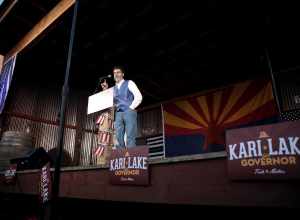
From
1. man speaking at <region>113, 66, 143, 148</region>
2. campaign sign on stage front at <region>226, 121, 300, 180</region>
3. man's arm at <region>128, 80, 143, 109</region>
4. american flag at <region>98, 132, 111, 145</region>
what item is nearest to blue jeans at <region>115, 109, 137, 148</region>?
man speaking at <region>113, 66, 143, 148</region>

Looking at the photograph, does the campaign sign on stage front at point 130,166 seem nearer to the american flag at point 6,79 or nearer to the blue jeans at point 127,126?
the blue jeans at point 127,126

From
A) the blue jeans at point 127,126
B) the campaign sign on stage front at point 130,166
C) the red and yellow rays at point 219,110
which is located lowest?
the campaign sign on stage front at point 130,166

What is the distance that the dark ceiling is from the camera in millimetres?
5332

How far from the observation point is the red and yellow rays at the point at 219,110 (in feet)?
20.8

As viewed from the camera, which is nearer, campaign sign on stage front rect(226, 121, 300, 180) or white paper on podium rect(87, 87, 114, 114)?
campaign sign on stage front rect(226, 121, 300, 180)

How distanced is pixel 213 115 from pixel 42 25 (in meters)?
5.18

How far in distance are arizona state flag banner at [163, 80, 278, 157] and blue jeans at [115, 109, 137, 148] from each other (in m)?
3.84

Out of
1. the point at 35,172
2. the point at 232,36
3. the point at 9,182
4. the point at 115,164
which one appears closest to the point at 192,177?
the point at 115,164

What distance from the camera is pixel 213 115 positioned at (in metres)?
7.40

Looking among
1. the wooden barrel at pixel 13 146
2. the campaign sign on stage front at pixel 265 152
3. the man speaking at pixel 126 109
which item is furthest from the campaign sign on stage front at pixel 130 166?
the wooden barrel at pixel 13 146

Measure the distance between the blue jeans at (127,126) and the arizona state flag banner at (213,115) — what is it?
384 centimetres

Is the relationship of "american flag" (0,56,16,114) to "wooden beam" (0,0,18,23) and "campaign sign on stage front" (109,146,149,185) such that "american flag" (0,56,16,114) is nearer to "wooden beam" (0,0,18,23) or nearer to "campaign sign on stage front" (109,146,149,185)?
"wooden beam" (0,0,18,23)

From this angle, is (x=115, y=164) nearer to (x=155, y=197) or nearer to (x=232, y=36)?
(x=155, y=197)

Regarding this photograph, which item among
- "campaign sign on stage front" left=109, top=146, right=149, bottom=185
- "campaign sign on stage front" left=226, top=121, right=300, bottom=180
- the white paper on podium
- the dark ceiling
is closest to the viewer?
"campaign sign on stage front" left=226, top=121, right=300, bottom=180
